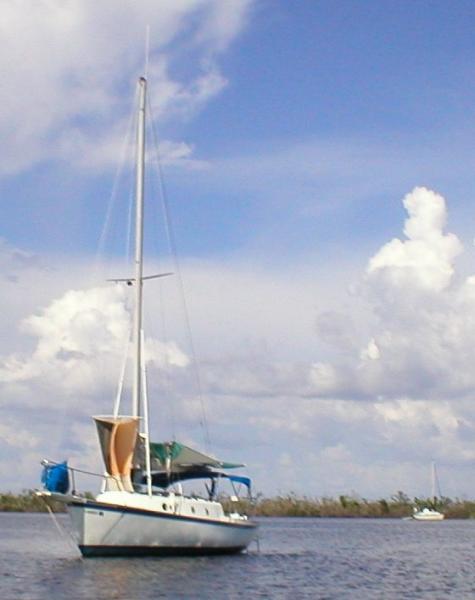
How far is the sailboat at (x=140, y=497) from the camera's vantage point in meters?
49.4

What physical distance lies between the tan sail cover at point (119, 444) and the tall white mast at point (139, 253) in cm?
78

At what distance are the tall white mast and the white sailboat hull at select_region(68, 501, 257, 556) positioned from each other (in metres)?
5.08

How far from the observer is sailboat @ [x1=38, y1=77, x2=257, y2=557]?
49438 mm

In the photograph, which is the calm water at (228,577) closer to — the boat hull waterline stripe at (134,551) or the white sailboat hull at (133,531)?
the boat hull waterline stripe at (134,551)

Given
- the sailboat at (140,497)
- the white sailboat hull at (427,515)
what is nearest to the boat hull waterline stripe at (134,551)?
the sailboat at (140,497)

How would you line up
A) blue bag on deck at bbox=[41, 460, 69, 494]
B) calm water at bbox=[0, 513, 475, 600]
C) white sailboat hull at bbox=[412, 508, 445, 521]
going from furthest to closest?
white sailboat hull at bbox=[412, 508, 445, 521], blue bag on deck at bbox=[41, 460, 69, 494], calm water at bbox=[0, 513, 475, 600]

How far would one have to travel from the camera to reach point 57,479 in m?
49.0

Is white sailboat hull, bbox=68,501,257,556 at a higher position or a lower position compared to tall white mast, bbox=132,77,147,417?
lower

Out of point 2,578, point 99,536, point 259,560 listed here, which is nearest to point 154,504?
point 99,536

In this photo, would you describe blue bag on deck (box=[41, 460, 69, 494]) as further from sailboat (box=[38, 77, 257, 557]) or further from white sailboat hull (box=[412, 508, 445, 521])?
white sailboat hull (box=[412, 508, 445, 521])

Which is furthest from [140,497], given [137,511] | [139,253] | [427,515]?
[427,515]

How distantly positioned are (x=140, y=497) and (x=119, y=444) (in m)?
2.93

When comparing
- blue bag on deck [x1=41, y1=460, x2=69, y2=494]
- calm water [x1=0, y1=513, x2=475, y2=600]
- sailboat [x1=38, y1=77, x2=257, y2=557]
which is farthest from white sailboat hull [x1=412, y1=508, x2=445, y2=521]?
blue bag on deck [x1=41, y1=460, x2=69, y2=494]

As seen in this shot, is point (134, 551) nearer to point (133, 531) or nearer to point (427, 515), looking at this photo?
point (133, 531)
